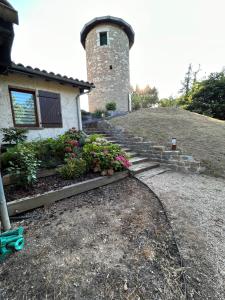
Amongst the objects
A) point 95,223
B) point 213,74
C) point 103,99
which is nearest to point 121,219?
point 95,223

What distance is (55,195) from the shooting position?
9.00 feet

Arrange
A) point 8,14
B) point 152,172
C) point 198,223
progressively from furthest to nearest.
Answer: point 152,172 < point 198,223 < point 8,14

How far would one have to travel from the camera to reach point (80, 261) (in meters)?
1.58

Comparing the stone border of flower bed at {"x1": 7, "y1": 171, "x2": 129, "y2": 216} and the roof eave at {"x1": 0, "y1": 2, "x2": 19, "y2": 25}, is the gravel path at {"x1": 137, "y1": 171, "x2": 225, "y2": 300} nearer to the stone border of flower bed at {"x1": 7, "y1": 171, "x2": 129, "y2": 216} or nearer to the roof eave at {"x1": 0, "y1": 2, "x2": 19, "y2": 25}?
the stone border of flower bed at {"x1": 7, "y1": 171, "x2": 129, "y2": 216}

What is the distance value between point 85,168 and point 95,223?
1.59 m

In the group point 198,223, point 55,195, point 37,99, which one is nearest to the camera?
A: point 198,223

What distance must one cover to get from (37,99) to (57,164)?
2.71 metres

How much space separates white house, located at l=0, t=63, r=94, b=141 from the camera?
439cm

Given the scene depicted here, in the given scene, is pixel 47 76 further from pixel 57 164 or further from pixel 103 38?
pixel 103 38

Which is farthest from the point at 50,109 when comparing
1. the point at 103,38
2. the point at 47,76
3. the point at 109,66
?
the point at 103,38

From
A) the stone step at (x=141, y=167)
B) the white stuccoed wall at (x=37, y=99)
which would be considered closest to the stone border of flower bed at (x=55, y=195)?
the stone step at (x=141, y=167)

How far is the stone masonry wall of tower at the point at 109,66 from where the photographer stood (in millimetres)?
12281

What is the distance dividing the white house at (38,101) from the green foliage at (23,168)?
6.82ft

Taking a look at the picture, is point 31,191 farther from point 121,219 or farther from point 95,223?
point 121,219
